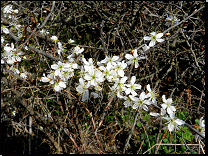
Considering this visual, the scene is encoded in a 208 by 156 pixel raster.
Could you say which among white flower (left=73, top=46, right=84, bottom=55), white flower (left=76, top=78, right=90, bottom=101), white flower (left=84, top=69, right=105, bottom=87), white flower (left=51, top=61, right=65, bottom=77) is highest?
white flower (left=73, top=46, right=84, bottom=55)

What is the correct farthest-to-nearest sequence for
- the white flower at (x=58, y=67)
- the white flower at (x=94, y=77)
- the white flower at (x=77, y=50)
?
1. the white flower at (x=77, y=50)
2. the white flower at (x=58, y=67)
3. the white flower at (x=94, y=77)

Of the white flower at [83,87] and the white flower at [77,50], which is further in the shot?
the white flower at [77,50]

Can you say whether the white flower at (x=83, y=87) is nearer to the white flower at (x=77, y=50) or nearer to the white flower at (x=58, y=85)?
the white flower at (x=58, y=85)

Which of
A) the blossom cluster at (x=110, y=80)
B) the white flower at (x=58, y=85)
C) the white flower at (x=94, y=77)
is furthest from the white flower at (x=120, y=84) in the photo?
the white flower at (x=58, y=85)

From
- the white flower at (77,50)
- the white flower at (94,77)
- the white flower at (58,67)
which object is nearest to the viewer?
the white flower at (94,77)

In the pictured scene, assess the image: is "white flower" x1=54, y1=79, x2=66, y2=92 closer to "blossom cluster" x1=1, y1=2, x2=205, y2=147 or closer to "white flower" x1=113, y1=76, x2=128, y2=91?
"blossom cluster" x1=1, y1=2, x2=205, y2=147

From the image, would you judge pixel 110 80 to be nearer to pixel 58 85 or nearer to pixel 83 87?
pixel 83 87

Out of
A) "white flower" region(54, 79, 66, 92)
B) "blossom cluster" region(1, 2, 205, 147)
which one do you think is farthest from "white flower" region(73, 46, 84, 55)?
"white flower" region(54, 79, 66, 92)

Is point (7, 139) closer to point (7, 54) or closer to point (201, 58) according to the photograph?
point (7, 54)

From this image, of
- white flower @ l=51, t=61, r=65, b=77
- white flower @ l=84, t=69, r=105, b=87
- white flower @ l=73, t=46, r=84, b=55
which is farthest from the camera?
white flower @ l=73, t=46, r=84, b=55

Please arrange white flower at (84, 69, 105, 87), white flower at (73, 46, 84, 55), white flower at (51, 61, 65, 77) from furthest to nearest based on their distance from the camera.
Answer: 1. white flower at (73, 46, 84, 55)
2. white flower at (51, 61, 65, 77)
3. white flower at (84, 69, 105, 87)

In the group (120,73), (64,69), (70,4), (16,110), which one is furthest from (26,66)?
(120,73)
